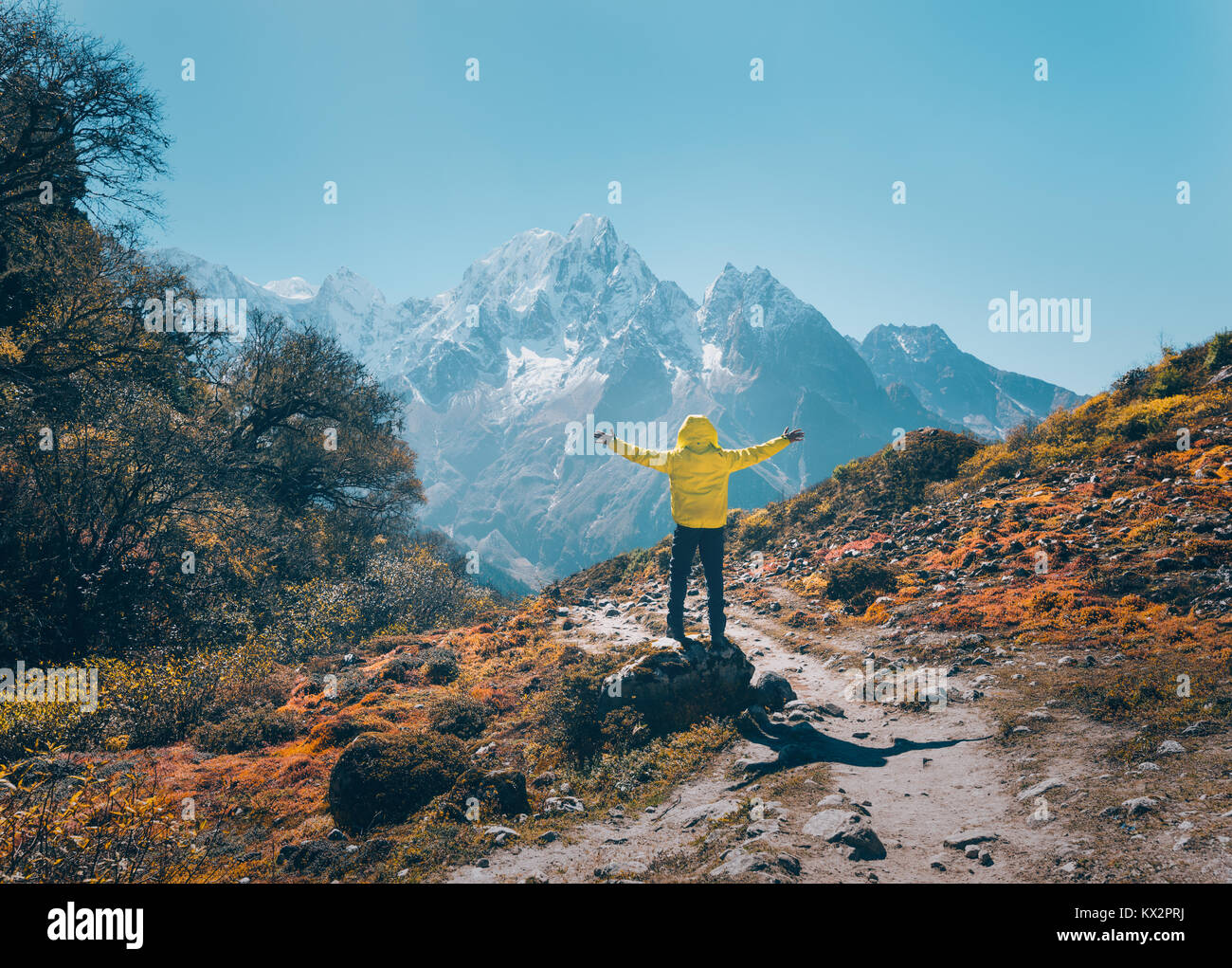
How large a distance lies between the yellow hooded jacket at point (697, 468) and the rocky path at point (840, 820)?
3.31m

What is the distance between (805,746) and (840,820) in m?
2.35

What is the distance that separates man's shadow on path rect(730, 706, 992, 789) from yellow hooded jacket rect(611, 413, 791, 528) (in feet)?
10.4

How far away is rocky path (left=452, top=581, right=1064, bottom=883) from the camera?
4.45 meters

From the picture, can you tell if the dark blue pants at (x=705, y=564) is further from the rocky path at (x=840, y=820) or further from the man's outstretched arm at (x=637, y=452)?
the rocky path at (x=840, y=820)

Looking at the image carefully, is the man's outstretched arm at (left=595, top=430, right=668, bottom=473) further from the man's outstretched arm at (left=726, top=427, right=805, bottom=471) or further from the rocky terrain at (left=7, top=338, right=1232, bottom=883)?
the rocky terrain at (left=7, top=338, right=1232, bottom=883)

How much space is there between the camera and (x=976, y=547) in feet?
46.9

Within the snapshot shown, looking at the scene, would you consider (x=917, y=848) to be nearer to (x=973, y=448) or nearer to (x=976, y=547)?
(x=976, y=547)

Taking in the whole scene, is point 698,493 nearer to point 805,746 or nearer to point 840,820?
point 805,746

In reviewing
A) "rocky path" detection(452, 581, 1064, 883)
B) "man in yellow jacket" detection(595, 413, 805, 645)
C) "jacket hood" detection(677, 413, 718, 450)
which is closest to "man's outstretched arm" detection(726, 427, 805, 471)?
"man in yellow jacket" detection(595, 413, 805, 645)

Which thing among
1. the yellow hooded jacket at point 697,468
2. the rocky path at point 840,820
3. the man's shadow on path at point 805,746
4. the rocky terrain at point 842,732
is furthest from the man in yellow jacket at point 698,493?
the rocky path at point 840,820

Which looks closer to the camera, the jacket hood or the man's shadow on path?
the man's shadow on path
